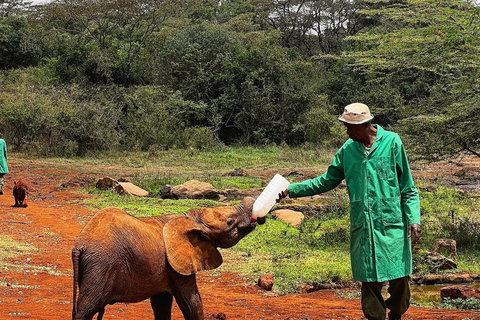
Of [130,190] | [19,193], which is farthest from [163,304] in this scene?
[130,190]

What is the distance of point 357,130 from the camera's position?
4273 mm

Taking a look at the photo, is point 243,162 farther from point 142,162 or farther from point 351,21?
point 351,21

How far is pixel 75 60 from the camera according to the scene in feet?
96.5

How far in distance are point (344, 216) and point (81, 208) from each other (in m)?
5.50

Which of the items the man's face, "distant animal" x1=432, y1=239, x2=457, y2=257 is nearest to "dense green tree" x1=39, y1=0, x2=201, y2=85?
"distant animal" x1=432, y1=239, x2=457, y2=257

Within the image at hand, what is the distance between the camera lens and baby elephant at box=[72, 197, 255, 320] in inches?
160

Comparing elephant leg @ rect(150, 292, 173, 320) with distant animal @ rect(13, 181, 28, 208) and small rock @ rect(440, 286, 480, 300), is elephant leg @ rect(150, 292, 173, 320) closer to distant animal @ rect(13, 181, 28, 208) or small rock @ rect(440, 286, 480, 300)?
small rock @ rect(440, 286, 480, 300)

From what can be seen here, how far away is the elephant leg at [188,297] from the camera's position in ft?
14.2

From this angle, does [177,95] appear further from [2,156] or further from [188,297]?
[188,297]

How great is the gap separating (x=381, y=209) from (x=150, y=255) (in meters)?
1.61

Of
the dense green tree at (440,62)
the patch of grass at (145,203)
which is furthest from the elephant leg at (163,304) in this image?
the patch of grass at (145,203)

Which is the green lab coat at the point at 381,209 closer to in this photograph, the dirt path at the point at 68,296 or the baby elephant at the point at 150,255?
the baby elephant at the point at 150,255

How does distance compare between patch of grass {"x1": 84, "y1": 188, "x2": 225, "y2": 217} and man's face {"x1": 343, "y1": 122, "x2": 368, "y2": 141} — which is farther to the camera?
patch of grass {"x1": 84, "y1": 188, "x2": 225, "y2": 217}

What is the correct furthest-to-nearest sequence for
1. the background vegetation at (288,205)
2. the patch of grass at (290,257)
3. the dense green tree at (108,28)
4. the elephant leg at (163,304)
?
the dense green tree at (108,28)
the background vegetation at (288,205)
the patch of grass at (290,257)
the elephant leg at (163,304)
